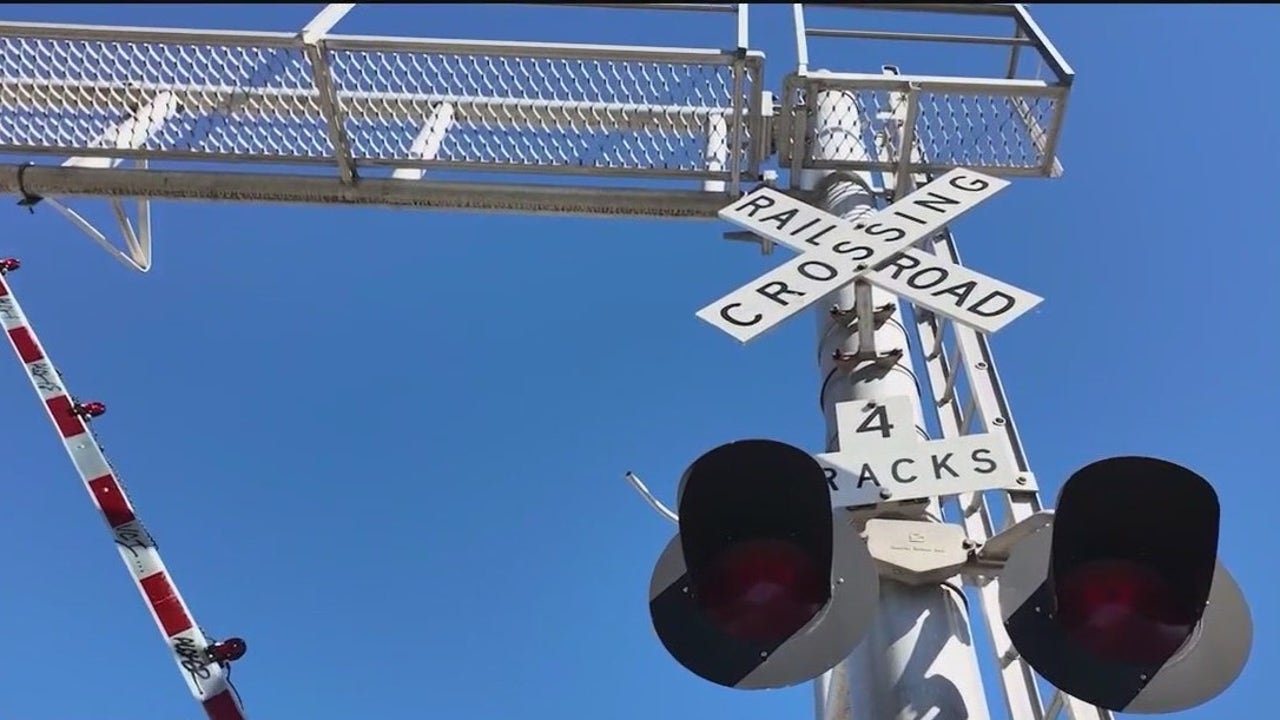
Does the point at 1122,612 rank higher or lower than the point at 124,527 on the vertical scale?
higher

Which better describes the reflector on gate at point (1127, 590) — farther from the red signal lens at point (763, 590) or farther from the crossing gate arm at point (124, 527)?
the crossing gate arm at point (124, 527)

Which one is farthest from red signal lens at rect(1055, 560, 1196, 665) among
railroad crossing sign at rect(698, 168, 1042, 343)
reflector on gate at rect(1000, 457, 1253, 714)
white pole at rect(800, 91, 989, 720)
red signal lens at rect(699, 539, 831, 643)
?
railroad crossing sign at rect(698, 168, 1042, 343)

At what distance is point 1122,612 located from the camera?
2121mm

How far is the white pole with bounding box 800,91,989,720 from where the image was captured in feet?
7.59

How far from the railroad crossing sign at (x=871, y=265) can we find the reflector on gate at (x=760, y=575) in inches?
22.9

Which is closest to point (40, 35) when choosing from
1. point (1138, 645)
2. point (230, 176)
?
point (230, 176)

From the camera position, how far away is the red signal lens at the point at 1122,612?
2.08 metres

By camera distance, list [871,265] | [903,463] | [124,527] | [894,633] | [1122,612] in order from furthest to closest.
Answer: [124,527] < [871,265] < [903,463] < [894,633] < [1122,612]

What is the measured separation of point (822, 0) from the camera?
15.3 ft

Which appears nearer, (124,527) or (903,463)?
(903,463)

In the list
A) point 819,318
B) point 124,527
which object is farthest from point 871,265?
point 124,527

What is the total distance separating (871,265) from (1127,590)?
1.20 metres

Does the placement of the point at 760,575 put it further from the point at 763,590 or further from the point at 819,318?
the point at 819,318

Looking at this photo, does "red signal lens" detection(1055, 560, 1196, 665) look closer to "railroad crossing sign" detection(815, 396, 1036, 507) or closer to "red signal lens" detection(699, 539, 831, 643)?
"railroad crossing sign" detection(815, 396, 1036, 507)
